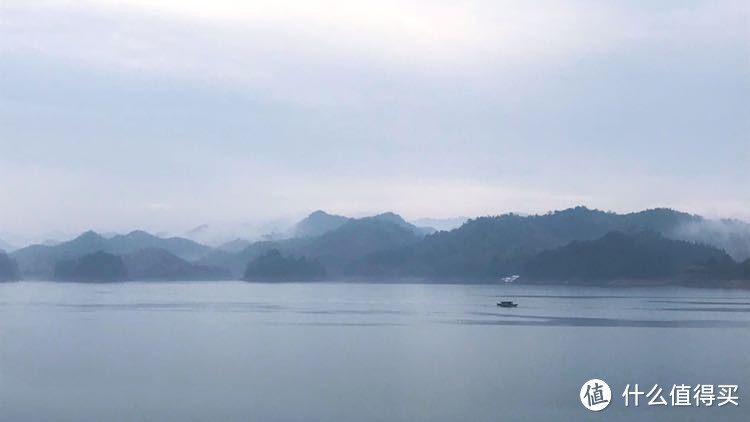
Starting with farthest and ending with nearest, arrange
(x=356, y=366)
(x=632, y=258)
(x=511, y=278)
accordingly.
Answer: (x=511, y=278) < (x=632, y=258) < (x=356, y=366)

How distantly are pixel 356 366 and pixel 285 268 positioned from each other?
446 ft

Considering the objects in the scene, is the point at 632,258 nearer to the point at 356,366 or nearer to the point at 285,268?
the point at 285,268

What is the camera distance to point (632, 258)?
425 ft

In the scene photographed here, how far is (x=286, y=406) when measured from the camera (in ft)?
82.9

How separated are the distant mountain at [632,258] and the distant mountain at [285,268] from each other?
5067 cm

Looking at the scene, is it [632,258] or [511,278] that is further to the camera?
[511,278]

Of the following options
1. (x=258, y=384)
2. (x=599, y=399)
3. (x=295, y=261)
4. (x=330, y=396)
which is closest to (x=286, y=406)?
(x=330, y=396)

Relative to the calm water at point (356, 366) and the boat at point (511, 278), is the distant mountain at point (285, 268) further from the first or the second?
the calm water at point (356, 366)

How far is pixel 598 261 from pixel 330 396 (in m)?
108

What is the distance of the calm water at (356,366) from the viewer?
24.7 m

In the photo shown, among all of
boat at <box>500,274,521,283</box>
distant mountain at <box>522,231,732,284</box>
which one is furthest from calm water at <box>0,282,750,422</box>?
boat at <box>500,274,521,283</box>

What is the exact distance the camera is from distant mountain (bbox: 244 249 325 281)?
169125mm

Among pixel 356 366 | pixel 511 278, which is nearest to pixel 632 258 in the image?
pixel 511 278

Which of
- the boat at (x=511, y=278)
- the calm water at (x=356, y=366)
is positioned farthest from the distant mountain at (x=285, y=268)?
the calm water at (x=356, y=366)
